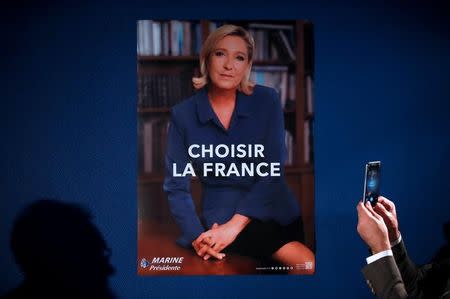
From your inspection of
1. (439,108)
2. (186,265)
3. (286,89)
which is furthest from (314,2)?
(186,265)

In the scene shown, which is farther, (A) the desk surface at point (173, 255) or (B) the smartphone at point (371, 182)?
(A) the desk surface at point (173, 255)

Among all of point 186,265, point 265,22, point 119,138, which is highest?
point 265,22

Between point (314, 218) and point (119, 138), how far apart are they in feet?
4.15

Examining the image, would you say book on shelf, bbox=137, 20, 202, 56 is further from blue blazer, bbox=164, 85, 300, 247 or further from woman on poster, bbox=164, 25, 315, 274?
blue blazer, bbox=164, 85, 300, 247

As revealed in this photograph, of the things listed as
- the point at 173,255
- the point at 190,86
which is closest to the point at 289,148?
the point at 190,86

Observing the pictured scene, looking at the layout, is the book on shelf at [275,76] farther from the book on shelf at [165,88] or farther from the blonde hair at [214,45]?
the book on shelf at [165,88]

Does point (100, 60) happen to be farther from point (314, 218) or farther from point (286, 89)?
point (314, 218)

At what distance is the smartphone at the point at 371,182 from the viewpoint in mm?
2471

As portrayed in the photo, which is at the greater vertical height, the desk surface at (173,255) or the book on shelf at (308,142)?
the book on shelf at (308,142)

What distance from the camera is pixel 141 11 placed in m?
3.00

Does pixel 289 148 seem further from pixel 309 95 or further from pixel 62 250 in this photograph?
pixel 62 250

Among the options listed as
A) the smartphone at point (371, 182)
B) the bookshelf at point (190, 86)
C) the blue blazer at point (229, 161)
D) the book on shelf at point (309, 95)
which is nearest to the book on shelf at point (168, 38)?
the bookshelf at point (190, 86)

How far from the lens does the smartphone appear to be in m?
2.47

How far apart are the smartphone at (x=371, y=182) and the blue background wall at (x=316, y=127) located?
0.44 m
